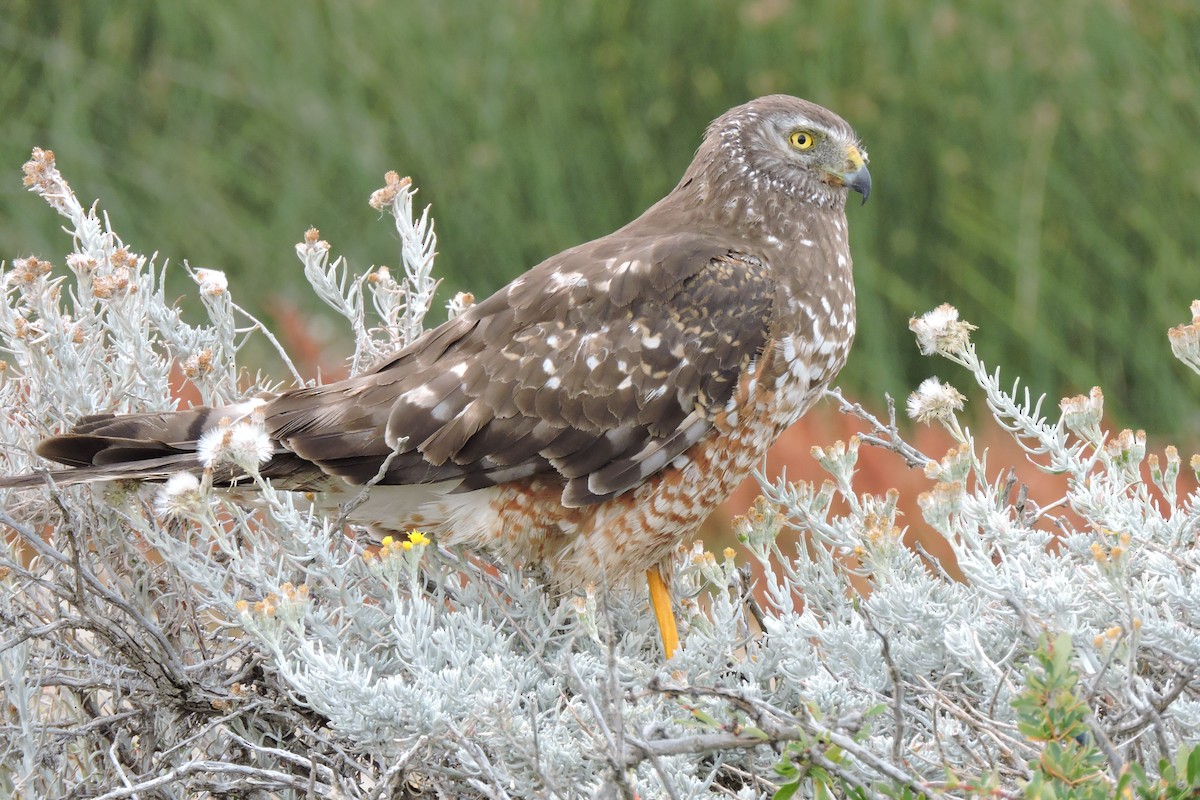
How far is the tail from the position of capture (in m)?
2.61

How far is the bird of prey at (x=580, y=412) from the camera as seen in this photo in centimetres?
292

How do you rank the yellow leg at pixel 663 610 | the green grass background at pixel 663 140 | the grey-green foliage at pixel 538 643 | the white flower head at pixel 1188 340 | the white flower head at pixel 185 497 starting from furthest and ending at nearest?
the green grass background at pixel 663 140
the yellow leg at pixel 663 610
the white flower head at pixel 1188 340
the white flower head at pixel 185 497
the grey-green foliage at pixel 538 643

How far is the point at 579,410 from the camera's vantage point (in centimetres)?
297

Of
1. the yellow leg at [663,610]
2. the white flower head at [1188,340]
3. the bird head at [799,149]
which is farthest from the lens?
the bird head at [799,149]

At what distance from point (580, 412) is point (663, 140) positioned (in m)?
3.76

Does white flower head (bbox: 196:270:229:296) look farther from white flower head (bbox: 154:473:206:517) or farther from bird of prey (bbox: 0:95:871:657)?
white flower head (bbox: 154:473:206:517)

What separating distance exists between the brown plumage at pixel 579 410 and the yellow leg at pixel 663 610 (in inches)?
2.1

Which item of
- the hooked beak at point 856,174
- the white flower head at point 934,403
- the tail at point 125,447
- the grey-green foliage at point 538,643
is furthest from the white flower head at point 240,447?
the hooked beak at point 856,174

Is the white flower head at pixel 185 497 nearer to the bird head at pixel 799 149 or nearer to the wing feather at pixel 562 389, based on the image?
the wing feather at pixel 562 389

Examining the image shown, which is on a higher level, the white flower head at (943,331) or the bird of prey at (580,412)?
the white flower head at (943,331)

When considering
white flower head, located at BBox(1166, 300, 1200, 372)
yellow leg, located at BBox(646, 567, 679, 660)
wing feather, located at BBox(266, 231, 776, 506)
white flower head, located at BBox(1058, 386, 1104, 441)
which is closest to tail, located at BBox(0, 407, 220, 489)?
wing feather, located at BBox(266, 231, 776, 506)

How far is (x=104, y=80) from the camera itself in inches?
290

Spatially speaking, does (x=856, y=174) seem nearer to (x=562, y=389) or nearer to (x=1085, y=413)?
(x=562, y=389)

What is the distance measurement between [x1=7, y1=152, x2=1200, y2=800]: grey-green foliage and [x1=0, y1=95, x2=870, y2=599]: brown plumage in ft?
0.40
